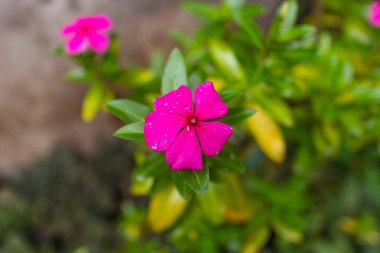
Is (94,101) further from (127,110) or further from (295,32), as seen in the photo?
(295,32)

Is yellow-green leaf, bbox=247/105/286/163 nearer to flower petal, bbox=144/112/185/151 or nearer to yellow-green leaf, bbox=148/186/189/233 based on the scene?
yellow-green leaf, bbox=148/186/189/233

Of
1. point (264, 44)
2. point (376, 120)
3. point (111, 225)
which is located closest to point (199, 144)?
point (264, 44)

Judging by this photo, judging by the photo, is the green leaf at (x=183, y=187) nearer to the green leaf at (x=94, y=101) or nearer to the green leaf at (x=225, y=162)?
the green leaf at (x=225, y=162)

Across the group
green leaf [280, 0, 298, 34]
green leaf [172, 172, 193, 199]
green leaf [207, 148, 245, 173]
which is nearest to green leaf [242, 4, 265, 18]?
green leaf [280, 0, 298, 34]

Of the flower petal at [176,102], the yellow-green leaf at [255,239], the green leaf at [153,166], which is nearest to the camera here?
the flower petal at [176,102]

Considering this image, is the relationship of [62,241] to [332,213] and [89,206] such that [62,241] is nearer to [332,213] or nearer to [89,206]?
[89,206]

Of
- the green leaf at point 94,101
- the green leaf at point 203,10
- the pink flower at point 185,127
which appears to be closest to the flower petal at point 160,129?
the pink flower at point 185,127
